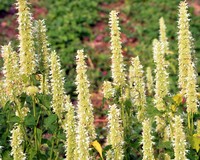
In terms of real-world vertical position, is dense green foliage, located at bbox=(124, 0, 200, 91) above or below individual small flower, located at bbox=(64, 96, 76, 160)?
above

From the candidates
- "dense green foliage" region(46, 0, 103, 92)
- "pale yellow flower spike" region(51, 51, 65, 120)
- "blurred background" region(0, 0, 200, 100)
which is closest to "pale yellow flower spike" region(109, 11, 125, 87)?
"pale yellow flower spike" region(51, 51, 65, 120)

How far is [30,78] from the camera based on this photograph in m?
3.83

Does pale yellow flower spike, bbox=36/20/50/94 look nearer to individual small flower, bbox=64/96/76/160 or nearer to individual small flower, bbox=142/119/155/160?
individual small flower, bbox=64/96/76/160

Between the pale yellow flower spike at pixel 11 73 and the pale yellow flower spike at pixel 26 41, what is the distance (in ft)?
0.20

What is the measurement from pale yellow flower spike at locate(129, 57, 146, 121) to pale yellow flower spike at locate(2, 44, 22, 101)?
817 millimetres

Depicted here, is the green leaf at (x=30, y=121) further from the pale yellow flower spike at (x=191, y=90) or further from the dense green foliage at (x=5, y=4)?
the dense green foliage at (x=5, y=4)

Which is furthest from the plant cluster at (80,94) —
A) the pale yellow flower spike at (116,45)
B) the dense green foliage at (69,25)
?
the dense green foliage at (69,25)

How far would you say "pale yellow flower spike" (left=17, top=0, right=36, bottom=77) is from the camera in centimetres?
373

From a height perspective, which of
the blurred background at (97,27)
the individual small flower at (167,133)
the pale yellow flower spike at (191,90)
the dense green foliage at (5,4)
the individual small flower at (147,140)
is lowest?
the individual small flower at (147,140)

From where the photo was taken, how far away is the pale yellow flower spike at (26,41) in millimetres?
3727

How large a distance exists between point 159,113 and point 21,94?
97cm

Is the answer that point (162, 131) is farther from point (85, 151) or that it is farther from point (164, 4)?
point (164, 4)

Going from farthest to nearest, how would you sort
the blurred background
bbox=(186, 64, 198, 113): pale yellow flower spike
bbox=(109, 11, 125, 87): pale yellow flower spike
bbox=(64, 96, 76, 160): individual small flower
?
the blurred background → bbox=(109, 11, 125, 87): pale yellow flower spike → bbox=(186, 64, 198, 113): pale yellow flower spike → bbox=(64, 96, 76, 160): individual small flower

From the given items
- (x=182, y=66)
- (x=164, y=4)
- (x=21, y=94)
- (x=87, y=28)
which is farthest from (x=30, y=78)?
(x=164, y=4)
